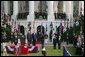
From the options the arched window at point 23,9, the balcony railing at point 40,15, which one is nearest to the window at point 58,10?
the balcony railing at point 40,15

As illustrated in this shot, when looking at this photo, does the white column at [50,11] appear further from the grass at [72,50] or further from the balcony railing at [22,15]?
the grass at [72,50]

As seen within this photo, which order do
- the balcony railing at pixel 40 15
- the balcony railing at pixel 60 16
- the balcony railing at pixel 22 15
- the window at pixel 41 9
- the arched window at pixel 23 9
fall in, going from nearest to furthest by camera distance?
1. the balcony railing at pixel 40 15
2. the balcony railing at pixel 60 16
3. the window at pixel 41 9
4. the balcony railing at pixel 22 15
5. the arched window at pixel 23 9

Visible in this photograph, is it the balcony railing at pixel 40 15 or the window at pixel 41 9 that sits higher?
the window at pixel 41 9

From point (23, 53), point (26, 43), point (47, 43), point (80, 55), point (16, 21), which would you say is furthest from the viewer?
point (16, 21)

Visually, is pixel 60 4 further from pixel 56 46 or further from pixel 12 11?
pixel 56 46

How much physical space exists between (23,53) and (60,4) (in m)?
26.0

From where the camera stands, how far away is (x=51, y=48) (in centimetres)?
5650

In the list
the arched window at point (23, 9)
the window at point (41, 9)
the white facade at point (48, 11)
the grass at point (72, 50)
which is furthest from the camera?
the arched window at point (23, 9)

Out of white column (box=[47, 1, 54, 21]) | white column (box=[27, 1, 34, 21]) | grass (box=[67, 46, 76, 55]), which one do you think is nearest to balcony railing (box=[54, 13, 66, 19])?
white column (box=[47, 1, 54, 21])

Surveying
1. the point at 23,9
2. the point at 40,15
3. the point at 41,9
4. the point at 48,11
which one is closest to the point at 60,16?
the point at 48,11

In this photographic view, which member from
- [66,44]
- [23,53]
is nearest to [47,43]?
[66,44]

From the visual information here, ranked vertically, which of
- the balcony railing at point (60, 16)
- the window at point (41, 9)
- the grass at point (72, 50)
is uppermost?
the window at point (41, 9)

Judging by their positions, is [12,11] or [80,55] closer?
[80,55]

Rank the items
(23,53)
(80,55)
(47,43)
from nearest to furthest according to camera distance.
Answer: (80,55)
(23,53)
(47,43)
